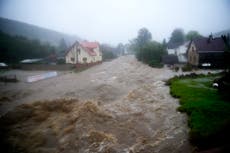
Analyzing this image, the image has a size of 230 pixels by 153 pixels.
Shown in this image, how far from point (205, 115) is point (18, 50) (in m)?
50.4

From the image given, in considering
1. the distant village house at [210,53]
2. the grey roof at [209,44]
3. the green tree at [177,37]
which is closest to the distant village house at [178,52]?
the grey roof at [209,44]

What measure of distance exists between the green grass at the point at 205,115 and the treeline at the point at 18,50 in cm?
4493

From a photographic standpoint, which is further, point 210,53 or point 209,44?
point 209,44

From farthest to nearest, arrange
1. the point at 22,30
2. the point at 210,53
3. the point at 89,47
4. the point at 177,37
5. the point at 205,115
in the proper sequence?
the point at 22,30 → the point at 177,37 → the point at 89,47 → the point at 210,53 → the point at 205,115

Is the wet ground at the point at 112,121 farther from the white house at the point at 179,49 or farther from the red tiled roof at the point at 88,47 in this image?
the white house at the point at 179,49

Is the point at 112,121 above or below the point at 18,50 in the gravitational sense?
below

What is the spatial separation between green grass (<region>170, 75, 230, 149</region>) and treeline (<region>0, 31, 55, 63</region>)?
147ft

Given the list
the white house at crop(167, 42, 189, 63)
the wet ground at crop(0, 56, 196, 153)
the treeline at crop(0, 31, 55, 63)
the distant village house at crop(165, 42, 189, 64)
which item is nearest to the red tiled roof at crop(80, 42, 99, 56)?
the distant village house at crop(165, 42, 189, 64)

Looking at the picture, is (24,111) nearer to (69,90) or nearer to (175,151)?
(69,90)

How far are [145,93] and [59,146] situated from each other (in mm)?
9371

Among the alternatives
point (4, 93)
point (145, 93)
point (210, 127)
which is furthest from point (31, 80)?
point (210, 127)

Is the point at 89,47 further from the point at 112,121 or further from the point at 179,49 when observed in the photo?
the point at 112,121

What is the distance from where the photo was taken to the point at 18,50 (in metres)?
46.2

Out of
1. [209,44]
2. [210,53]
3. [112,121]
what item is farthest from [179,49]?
[112,121]
